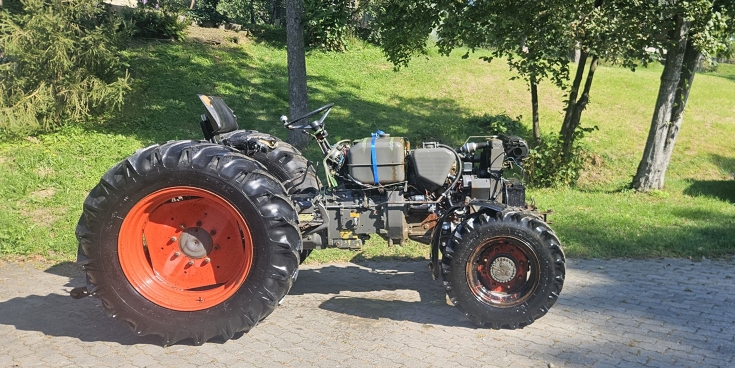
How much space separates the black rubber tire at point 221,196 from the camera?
4211 mm

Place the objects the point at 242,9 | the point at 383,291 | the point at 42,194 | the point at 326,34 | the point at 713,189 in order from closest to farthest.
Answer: the point at 383,291 → the point at 42,194 → the point at 713,189 → the point at 326,34 → the point at 242,9

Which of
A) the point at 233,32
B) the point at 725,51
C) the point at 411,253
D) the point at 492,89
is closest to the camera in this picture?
the point at 411,253

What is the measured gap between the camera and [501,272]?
4.64 m

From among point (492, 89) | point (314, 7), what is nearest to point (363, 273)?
point (314, 7)

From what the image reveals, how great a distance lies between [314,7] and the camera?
1115 centimetres

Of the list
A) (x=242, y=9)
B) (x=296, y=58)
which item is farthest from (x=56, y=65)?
(x=242, y=9)

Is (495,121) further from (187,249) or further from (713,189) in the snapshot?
(187,249)

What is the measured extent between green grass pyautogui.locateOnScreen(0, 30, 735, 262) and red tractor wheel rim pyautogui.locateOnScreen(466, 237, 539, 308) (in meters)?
1.90

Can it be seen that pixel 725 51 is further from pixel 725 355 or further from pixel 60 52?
pixel 60 52

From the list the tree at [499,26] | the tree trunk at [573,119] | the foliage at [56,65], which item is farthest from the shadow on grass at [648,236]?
the foliage at [56,65]

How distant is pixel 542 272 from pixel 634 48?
579cm

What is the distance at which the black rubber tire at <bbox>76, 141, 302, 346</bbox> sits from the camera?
13.8 ft

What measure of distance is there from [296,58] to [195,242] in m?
6.62

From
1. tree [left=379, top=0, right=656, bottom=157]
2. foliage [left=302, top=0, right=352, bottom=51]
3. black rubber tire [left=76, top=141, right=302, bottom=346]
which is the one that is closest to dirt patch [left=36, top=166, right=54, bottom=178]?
black rubber tire [left=76, top=141, right=302, bottom=346]
